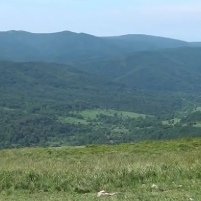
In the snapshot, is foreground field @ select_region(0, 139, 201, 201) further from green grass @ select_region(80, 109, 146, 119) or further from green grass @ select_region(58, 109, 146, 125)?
green grass @ select_region(80, 109, 146, 119)

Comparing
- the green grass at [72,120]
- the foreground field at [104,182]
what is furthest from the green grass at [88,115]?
the foreground field at [104,182]

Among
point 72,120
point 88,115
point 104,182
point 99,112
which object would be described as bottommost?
point 99,112

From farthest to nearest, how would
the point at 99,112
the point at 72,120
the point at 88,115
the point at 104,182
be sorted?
1. the point at 99,112
2. the point at 88,115
3. the point at 72,120
4. the point at 104,182

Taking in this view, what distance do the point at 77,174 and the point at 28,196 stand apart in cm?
176

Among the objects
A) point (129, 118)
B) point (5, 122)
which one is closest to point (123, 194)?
point (5, 122)

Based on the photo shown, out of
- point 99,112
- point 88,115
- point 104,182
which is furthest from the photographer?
point 99,112

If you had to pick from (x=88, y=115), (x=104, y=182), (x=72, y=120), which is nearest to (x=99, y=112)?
(x=88, y=115)

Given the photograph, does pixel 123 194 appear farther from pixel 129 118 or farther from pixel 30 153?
pixel 129 118

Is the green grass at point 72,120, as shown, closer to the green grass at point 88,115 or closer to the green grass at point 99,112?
the green grass at point 88,115

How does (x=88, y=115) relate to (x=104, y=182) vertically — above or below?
below

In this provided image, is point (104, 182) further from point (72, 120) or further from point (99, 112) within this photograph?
point (99, 112)

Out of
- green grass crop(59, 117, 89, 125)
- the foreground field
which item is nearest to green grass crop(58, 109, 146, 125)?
green grass crop(59, 117, 89, 125)

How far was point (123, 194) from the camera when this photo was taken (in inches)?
432

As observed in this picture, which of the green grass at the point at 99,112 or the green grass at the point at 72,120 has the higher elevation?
the green grass at the point at 72,120
